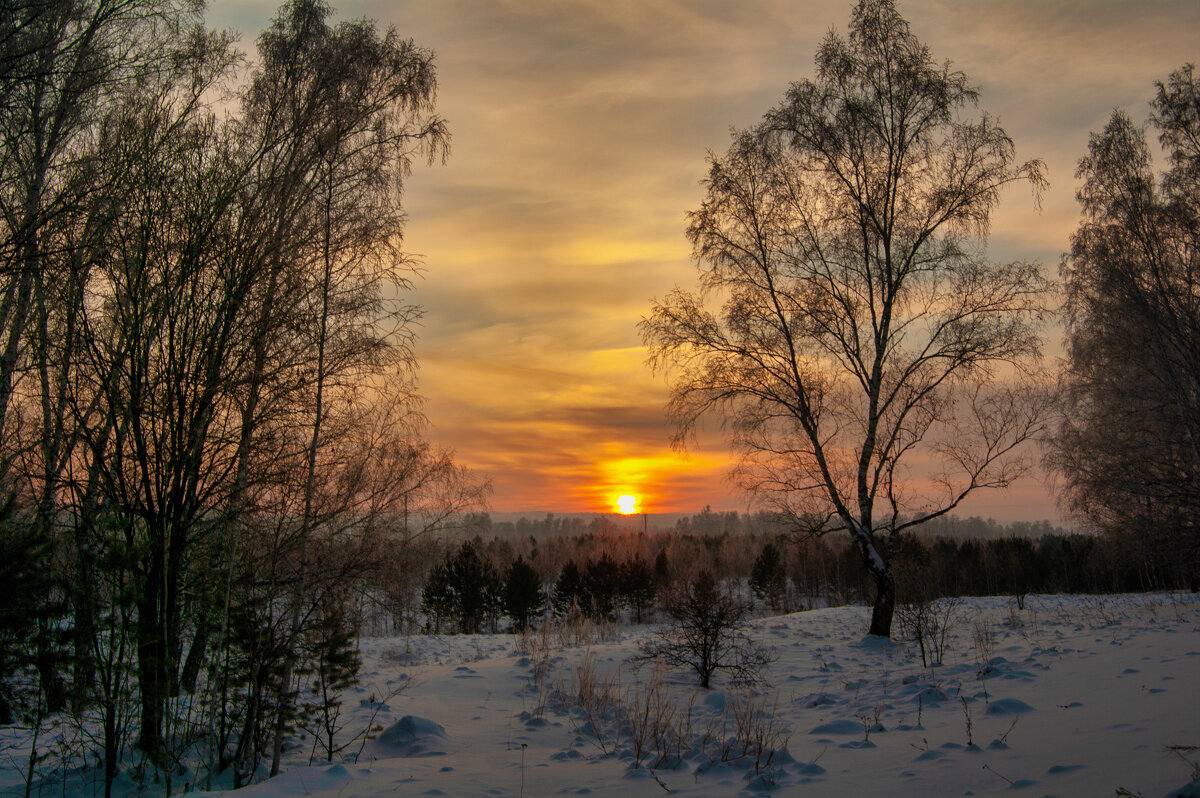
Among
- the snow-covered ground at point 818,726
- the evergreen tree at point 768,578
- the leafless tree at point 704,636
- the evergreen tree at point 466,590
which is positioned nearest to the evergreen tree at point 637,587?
the evergreen tree at point 768,578

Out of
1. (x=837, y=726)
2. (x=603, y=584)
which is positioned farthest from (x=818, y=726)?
(x=603, y=584)

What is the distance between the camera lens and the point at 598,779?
475 centimetres

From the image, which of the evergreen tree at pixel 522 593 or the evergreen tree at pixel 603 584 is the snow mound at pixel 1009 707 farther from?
the evergreen tree at pixel 522 593

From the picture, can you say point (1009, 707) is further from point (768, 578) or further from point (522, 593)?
point (768, 578)

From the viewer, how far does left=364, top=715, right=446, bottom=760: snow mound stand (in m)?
5.81

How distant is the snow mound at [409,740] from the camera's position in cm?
581

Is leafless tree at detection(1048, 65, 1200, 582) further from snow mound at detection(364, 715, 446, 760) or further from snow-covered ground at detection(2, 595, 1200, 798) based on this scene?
snow mound at detection(364, 715, 446, 760)

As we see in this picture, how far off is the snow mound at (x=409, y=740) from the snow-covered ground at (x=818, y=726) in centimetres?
2

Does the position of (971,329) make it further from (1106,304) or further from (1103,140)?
(1103,140)

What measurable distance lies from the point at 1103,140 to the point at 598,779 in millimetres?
17397

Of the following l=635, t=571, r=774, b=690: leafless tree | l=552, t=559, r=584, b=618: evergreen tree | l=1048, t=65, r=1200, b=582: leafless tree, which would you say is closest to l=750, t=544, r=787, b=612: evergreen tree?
l=552, t=559, r=584, b=618: evergreen tree

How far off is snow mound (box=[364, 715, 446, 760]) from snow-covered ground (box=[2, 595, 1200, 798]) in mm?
21

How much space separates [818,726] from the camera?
594 centimetres

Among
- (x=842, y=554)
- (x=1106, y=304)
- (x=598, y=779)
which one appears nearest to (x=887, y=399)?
(x=1106, y=304)
